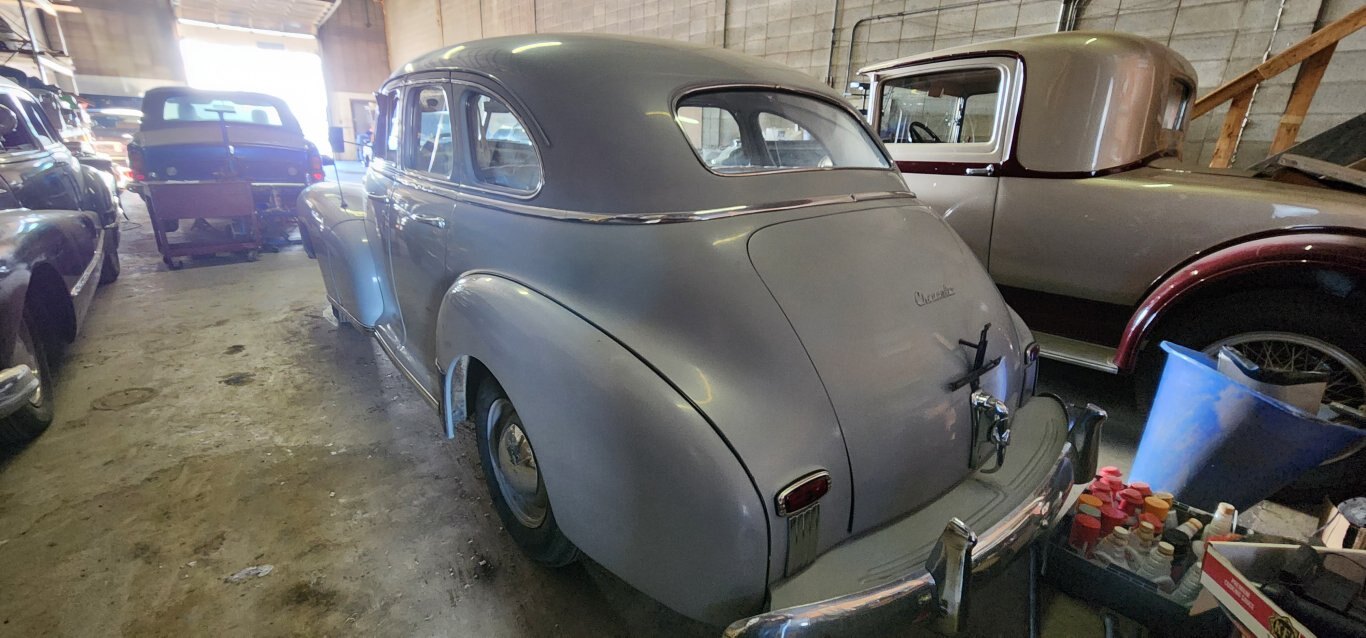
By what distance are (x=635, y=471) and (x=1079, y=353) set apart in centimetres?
270

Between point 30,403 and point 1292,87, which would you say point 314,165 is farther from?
point 1292,87

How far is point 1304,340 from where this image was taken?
2291mm

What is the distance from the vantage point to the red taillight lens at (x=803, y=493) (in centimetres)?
116

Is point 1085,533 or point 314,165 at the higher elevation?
point 314,165

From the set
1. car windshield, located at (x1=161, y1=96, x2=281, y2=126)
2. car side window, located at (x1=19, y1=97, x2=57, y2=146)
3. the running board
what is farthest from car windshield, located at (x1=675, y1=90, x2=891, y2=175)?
car windshield, located at (x1=161, y1=96, x2=281, y2=126)

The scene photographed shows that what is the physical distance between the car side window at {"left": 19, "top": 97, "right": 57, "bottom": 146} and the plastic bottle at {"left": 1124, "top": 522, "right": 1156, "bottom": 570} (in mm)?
6783

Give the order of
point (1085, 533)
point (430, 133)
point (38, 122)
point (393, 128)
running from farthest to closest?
1. point (38, 122)
2. point (393, 128)
3. point (430, 133)
4. point (1085, 533)

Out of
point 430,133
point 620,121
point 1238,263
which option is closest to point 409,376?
Answer: point 430,133

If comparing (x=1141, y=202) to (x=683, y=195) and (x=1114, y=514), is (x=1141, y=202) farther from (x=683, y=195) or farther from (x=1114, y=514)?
(x=683, y=195)

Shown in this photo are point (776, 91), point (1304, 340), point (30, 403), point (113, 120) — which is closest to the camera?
point (776, 91)

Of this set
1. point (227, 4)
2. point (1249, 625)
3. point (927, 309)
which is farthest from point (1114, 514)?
point (227, 4)

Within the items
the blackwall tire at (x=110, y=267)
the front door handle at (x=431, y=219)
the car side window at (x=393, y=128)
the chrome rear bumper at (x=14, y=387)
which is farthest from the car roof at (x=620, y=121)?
the blackwall tire at (x=110, y=267)

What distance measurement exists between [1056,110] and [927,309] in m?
2.09

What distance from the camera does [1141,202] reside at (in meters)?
2.66
